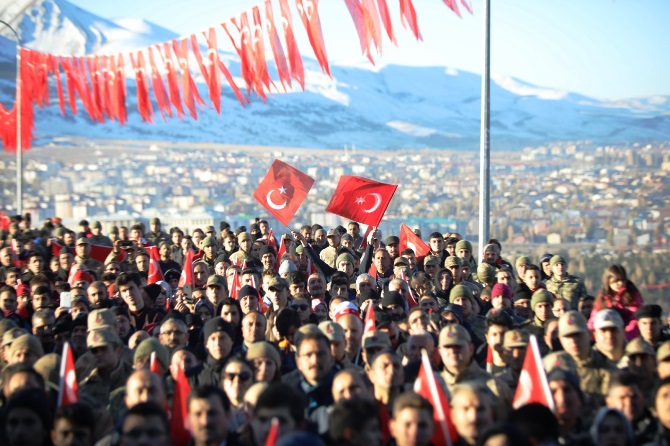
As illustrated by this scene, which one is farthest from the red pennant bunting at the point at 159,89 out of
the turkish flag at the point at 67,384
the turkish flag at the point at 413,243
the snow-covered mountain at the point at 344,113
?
the snow-covered mountain at the point at 344,113

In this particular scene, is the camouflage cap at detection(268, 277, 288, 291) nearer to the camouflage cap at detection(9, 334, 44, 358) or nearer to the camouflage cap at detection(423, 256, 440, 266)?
the camouflage cap at detection(423, 256, 440, 266)

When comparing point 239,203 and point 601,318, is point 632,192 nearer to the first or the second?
point 239,203

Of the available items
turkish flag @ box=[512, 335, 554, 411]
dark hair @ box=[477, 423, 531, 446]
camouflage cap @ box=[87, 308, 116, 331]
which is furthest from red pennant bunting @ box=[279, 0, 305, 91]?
dark hair @ box=[477, 423, 531, 446]

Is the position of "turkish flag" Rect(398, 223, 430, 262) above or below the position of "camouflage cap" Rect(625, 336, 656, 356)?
above

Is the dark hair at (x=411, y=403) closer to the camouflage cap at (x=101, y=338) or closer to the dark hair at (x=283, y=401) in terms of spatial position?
the dark hair at (x=283, y=401)

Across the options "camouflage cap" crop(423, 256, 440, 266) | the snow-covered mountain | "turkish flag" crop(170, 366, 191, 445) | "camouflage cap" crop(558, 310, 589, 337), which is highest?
the snow-covered mountain
